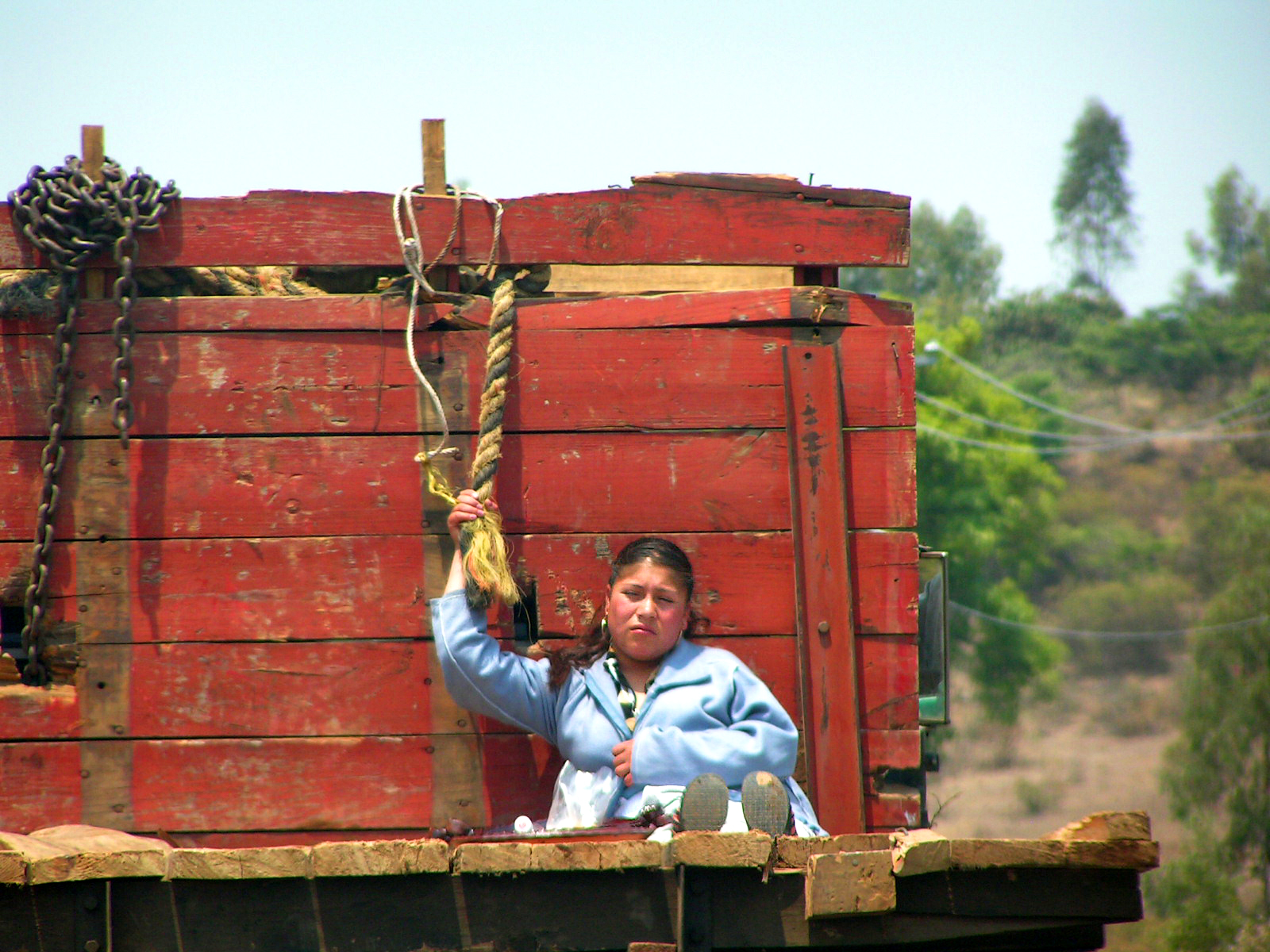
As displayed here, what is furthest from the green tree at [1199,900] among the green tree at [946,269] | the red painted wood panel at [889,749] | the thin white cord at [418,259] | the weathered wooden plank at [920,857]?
the green tree at [946,269]

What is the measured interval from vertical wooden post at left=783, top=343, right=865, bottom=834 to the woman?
201 millimetres

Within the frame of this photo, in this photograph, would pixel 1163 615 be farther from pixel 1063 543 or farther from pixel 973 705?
pixel 973 705

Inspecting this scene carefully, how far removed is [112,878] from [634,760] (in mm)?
1226

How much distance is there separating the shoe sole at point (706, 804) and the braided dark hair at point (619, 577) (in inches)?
28.3

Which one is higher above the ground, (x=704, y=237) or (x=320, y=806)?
(x=704, y=237)

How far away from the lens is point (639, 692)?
133 inches

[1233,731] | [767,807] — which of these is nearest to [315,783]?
[767,807]

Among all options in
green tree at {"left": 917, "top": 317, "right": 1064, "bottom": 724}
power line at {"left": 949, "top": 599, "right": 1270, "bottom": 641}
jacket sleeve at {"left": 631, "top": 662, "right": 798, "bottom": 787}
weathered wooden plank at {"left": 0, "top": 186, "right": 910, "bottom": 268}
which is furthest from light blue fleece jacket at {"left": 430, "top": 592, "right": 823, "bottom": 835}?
green tree at {"left": 917, "top": 317, "right": 1064, "bottom": 724}

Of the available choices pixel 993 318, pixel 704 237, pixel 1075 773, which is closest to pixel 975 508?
pixel 1075 773

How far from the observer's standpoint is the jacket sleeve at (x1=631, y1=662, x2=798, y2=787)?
3064 mm

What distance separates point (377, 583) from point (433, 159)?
4.09 ft

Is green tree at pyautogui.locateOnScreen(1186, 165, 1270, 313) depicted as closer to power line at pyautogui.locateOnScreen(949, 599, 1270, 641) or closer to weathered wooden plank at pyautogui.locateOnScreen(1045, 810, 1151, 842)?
power line at pyautogui.locateOnScreen(949, 599, 1270, 641)

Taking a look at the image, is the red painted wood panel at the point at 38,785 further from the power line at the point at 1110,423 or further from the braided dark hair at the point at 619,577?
the power line at the point at 1110,423

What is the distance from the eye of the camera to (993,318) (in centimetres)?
4550
